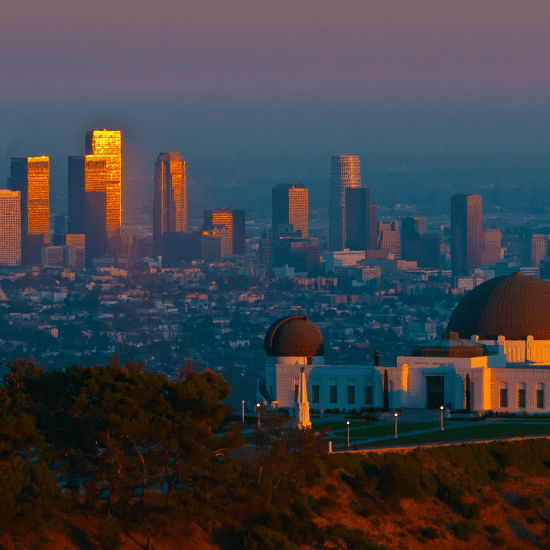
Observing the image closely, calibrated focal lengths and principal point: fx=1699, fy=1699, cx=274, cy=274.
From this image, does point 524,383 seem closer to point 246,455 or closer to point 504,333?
point 504,333

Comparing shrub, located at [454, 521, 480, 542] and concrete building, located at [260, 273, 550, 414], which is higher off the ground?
concrete building, located at [260, 273, 550, 414]

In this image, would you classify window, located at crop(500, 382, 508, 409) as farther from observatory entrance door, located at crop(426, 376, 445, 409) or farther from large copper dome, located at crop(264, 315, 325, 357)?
large copper dome, located at crop(264, 315, 325, 357)

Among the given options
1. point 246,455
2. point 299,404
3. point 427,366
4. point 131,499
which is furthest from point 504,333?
point 131,499

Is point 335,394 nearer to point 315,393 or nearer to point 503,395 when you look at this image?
point 315,393

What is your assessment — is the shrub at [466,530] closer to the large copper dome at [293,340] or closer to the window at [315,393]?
the window at [315,393]

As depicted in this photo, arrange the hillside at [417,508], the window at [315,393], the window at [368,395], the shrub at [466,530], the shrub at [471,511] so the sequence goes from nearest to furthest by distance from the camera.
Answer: the hillside at [417,508]
the shrub at [466,530]
the shrub at [471,511]
the window at [368,395]
the window at [315,393]

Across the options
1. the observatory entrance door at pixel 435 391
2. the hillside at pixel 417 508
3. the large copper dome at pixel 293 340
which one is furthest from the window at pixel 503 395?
the hillside at pixel 417 508

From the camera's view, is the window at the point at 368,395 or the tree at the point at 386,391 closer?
the tree at the point at 386,391

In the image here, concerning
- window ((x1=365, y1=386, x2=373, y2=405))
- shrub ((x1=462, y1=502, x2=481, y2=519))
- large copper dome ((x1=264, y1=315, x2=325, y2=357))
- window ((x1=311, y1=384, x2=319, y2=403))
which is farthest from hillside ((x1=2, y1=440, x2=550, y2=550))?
large copper dome ((x1=264, y1=315, x2=325, y2=357))
